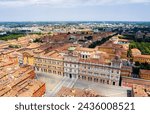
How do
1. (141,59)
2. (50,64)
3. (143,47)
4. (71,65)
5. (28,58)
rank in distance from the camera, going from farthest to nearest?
(143,47), (141,59), (28,58), (50,64), (71,65)

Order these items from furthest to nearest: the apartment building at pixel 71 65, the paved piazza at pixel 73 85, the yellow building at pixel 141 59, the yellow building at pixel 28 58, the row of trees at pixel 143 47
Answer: the row of trees at pixel 143 47, the yellow building at pixel 141 59, the yellow building at pixel 28 58, the apartment building at pixel 71 65, the paved piazza at pixel 73 85

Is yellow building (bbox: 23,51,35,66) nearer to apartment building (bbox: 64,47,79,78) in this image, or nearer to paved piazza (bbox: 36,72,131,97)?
paved piazza (bbox: 36,72,131,97)

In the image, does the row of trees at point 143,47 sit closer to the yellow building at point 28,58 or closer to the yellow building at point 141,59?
the yellow building at point 141,59

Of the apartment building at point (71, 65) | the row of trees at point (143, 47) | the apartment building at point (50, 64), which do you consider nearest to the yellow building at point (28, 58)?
the apartment building at point (50, 64)

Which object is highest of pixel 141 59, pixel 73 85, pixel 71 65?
pixel 71 65

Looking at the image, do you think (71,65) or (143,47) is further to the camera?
(143,47)

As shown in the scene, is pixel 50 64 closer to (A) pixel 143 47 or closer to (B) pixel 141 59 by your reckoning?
(B) pixel 141 59

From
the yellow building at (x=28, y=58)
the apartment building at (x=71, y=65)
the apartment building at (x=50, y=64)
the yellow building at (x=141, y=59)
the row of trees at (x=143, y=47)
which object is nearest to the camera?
the apartment building at (x=71, y=65)

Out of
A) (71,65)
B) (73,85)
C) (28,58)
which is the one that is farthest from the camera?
(28,58)

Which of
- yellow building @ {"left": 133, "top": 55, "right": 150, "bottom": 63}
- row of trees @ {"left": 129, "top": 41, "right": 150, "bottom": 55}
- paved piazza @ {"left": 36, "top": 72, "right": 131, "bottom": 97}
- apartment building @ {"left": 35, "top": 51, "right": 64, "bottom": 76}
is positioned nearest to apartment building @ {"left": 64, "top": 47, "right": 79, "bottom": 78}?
apartment building @ {"left": 35, "top": 51, "right": 64, "bottom": 76}

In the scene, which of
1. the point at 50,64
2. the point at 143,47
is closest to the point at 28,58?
the point at 50,64

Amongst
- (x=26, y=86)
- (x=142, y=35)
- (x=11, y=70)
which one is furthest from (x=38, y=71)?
(x=142, y=35)
